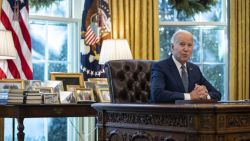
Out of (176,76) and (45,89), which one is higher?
(176,76)

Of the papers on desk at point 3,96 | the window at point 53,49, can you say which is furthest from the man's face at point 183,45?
the window at point 53,49

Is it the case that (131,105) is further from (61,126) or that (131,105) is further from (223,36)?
(223,36)

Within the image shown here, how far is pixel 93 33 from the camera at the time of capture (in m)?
6.36

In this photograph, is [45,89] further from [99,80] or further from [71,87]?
[99,80]

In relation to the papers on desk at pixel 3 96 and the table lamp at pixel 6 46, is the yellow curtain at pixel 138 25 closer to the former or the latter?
the table lamp at pixel 6 46

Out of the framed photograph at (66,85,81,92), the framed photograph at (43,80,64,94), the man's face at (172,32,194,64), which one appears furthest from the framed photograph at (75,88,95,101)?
the man's face at (172,32,194,64)

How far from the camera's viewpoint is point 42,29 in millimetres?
6516

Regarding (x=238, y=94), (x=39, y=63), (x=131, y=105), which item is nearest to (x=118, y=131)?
(x=131, y=105)

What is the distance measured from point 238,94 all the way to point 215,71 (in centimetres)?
50

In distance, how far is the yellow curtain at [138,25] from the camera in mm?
6574

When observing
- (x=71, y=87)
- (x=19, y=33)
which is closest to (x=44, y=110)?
(x=71, y=87)

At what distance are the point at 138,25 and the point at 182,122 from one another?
383 centimetres

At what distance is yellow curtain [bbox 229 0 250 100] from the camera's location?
7.25 m

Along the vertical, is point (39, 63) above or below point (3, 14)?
below
